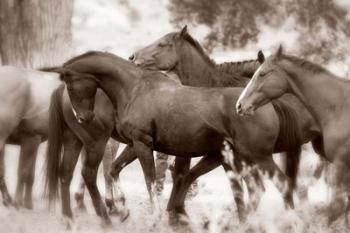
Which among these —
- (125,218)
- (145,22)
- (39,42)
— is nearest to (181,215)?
(125,218)

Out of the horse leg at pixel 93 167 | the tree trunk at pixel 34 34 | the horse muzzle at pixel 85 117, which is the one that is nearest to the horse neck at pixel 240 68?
the horse leg at pixel 93 167

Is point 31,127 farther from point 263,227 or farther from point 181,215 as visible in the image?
point 263,227

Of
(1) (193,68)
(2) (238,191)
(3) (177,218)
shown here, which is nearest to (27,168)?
(3) (177,218)

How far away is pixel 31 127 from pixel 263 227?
318cm

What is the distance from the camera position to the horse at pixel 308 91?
335 inches

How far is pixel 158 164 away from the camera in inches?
468

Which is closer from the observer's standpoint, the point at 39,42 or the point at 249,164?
the point at 249,164

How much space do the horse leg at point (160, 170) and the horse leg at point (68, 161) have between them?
1.60m

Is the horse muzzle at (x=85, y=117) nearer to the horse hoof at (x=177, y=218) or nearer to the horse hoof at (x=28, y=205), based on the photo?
the horse hoof at (x=177, y=218)

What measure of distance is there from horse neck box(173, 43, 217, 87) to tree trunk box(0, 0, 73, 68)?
2920mm

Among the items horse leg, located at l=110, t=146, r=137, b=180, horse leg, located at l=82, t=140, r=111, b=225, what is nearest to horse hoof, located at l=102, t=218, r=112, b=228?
horse leg, located at l=82, t=140, r=111, b=225

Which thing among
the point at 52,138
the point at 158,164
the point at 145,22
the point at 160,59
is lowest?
the point at 145,22

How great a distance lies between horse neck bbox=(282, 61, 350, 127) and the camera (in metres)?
8.60

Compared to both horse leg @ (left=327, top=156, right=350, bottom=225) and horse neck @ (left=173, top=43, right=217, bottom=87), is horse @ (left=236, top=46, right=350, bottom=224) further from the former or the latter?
horse neck @ (left=173, top=43, right=217, bottom=87)
